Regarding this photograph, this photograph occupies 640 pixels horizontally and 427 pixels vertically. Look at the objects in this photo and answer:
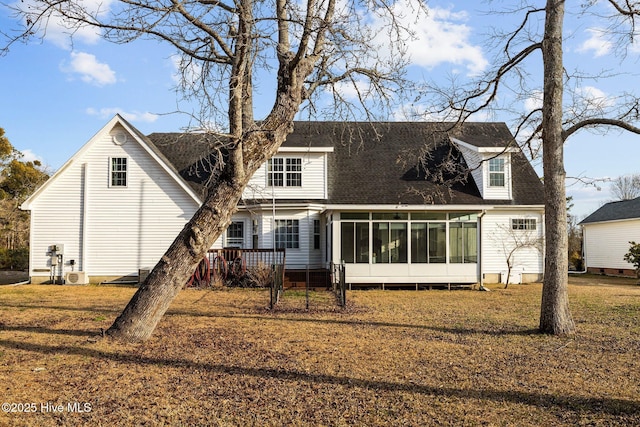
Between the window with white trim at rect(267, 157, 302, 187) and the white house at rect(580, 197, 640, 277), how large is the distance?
58.3 ft

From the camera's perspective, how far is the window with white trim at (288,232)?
64.2 feet

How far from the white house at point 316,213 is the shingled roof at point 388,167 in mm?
84

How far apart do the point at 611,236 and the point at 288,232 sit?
19.4 meters

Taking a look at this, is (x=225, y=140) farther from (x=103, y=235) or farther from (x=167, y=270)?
(x=103, y=235)

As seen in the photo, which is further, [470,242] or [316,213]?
[316,213]

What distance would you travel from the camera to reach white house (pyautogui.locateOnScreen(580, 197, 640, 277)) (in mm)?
25953

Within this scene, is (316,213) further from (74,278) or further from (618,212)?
(618,212)

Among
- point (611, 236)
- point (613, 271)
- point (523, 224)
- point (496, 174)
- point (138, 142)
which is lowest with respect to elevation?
point (613, 271)

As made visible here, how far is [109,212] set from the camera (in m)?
18.9

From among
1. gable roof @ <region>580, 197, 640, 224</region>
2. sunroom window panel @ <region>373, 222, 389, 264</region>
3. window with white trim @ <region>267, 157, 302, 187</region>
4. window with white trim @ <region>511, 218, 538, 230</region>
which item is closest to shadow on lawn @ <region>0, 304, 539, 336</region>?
sunroom window panel @ <region>373, 222, 389, 264</region>

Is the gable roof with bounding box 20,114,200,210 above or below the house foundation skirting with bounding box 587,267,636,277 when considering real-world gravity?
above

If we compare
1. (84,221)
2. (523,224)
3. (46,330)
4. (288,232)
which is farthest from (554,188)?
(84,221)

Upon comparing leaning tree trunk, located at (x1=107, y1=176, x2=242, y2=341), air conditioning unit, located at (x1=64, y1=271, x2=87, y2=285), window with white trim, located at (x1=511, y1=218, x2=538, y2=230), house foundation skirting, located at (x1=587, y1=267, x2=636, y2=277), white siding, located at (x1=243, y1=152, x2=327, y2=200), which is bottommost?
Answer: house foundation skirting, located at (x1=587, y1=267, x2=636, y2=277)

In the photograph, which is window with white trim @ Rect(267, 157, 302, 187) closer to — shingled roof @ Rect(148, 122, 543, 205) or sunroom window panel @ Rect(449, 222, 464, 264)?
shingled roof @ Rect(148, 122, 543, 205)
